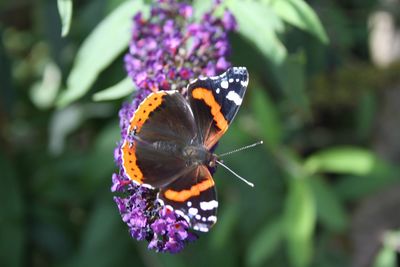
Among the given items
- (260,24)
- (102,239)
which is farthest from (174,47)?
(102,239)

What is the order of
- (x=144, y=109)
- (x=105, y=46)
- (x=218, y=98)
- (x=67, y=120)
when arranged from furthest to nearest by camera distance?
(x=67, y=120)
(x=105, y=46)
(x=218, y=98)
(x=144, y=109)

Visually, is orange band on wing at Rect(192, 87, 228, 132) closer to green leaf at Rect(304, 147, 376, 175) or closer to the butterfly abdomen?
the butterfly abdomen

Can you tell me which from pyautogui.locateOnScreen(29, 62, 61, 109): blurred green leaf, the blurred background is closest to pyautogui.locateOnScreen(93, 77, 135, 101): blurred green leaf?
the blurred background

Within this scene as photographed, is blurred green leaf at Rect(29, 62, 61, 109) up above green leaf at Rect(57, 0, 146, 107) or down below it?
below

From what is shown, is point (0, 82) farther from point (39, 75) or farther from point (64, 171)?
point (39, 75)

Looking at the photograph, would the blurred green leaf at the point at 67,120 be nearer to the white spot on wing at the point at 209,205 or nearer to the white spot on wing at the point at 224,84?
the white spot on wing at the point at 224,84

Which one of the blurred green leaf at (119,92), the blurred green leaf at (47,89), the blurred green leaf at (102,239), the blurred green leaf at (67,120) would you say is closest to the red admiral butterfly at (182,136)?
the blurred green leaf at (119,92)

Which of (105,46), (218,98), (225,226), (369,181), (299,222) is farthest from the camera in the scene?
(369,181)

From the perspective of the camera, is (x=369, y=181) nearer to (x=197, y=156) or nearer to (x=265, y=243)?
(x=265, y=243)
